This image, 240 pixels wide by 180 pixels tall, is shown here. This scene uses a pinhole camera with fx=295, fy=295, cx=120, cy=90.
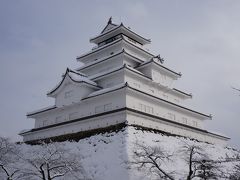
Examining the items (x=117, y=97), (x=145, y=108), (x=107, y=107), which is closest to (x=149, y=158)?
(x=117, y=97)

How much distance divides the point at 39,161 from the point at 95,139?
7566 millimetres

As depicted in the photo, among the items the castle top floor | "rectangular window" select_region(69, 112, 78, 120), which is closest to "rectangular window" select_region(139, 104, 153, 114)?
"rectangular window" select_region(69, 112, 78, 120)

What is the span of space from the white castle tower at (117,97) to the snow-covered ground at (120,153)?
187cm

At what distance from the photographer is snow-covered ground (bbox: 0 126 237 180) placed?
865 inches

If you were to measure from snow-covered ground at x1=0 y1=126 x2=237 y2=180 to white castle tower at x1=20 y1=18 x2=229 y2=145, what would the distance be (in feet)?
6.15

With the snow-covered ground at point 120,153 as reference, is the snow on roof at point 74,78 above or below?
above

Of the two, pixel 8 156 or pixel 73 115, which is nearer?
pixel 8 156

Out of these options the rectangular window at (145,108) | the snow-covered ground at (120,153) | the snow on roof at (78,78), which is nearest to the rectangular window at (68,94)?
the snow on roof at (78,78)

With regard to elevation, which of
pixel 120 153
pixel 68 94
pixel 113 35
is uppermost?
pixel 113 35

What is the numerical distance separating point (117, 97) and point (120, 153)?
10.3 m

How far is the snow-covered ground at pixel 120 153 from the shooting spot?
22.0 meters

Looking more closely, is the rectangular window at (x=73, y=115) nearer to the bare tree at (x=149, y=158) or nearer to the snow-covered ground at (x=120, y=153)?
the snow-covered ground at (x=120, y=153)

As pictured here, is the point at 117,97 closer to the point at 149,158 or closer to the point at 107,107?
the point at 107,107

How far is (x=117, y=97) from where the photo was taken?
3309 centimetres
